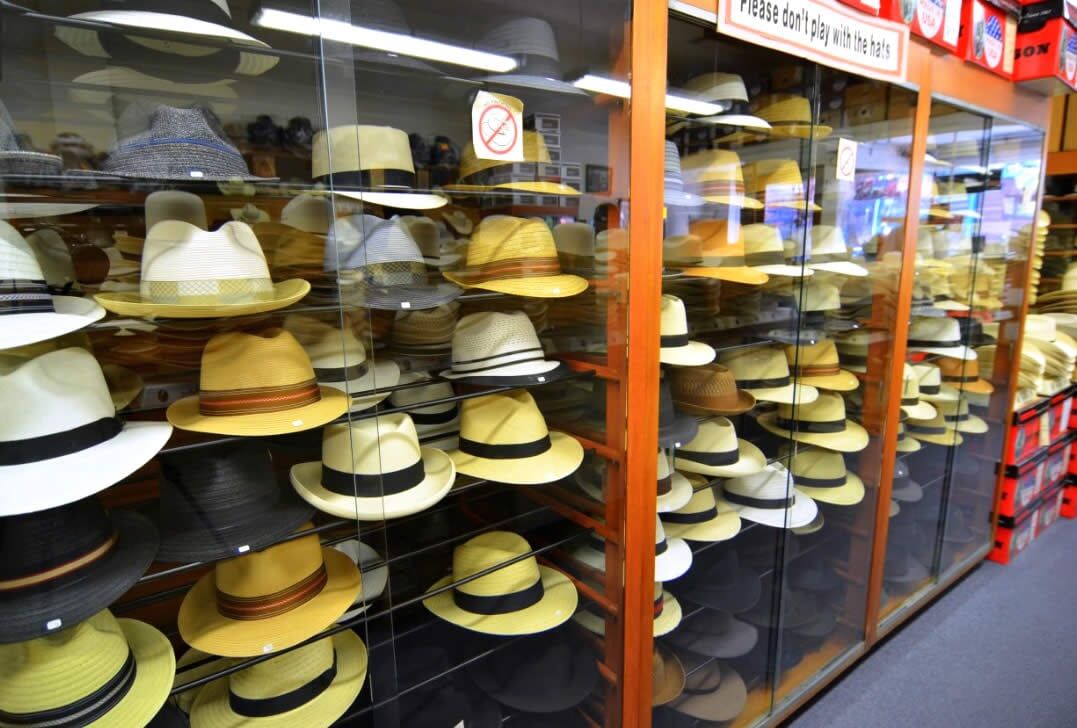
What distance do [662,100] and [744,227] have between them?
775mm

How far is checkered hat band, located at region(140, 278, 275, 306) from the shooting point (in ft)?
3.16

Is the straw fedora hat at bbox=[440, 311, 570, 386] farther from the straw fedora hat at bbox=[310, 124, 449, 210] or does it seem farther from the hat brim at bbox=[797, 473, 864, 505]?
the hat brim at bbox=[797, 473, 864, 505]

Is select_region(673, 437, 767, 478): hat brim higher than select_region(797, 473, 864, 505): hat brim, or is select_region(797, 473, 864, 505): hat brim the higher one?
select_region(673, 437, 767, 478): hat brim

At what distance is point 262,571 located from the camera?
1.08 meters

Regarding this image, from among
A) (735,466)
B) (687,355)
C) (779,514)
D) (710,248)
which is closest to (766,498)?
(779,514)

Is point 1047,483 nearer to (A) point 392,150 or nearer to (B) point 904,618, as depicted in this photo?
(B) point 904,618

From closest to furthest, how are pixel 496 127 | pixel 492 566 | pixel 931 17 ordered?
pixel 496 127, pixel 492 566, pixel 931 17

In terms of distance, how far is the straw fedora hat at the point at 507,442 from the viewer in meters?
1.39

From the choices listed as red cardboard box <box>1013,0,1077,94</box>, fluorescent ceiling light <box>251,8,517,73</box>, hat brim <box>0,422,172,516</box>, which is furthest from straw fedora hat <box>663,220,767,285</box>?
red cardboard box <box>1013,0,1077,94</box>

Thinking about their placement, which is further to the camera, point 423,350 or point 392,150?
point 423,350

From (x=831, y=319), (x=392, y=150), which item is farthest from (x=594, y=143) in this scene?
(x=831, y=319)

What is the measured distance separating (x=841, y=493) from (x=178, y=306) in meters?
2.31

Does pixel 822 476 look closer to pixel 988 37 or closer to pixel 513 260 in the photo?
pixel 513 260

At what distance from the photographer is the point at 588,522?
5.38 feet
